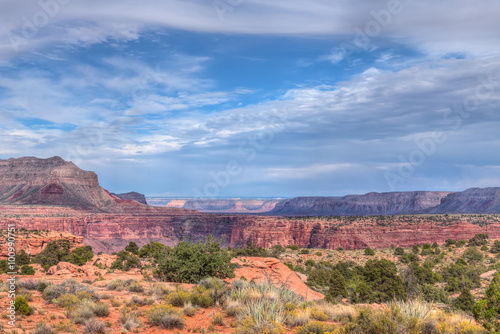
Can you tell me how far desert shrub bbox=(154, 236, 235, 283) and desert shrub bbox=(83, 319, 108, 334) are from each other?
8.54 meters

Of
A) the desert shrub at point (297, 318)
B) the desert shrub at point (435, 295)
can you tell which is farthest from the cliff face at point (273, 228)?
the desert shrub at point (297, 318)

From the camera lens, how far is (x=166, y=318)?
1096 cm

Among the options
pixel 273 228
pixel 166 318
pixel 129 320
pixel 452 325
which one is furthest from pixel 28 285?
pixel 273 228

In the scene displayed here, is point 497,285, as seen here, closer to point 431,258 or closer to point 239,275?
point 239,275

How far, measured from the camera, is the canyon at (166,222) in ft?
235

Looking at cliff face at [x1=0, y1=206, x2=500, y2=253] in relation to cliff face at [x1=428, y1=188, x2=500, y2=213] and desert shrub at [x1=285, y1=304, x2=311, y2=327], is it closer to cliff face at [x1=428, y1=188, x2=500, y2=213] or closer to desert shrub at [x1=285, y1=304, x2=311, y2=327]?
desert shrub at [x1=285, y1=304, x2=311, y2=327]

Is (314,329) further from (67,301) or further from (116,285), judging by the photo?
(116,285)

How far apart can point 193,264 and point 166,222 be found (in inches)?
3717

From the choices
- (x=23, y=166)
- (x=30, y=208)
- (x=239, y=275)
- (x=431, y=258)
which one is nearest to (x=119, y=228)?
(x=30, y=208)

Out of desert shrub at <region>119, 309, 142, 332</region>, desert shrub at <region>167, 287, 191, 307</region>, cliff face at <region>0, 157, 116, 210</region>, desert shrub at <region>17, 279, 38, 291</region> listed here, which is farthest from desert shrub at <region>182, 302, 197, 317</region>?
cliff face at <region>0, 157, 116, 210</region>

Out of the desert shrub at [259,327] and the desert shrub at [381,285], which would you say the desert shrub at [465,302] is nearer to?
the desert shrub at [381,285]

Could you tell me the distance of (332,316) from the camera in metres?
12.1

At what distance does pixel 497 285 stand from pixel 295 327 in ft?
21.2

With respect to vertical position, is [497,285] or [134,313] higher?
[497,285]
